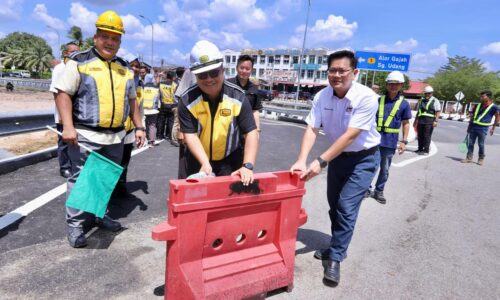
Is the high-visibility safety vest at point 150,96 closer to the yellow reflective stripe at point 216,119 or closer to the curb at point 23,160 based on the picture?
the curb at point 23,160

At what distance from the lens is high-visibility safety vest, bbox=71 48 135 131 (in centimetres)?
320

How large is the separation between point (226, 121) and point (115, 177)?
1.32 metres

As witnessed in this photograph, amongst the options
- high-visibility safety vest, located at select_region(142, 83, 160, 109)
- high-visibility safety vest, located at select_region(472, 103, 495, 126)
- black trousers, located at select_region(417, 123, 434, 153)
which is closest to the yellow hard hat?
high-visibility safety vest, located at select_region(142, 83, 160, 109)

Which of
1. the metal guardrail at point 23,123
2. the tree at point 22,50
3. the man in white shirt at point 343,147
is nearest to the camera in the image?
the man in white shirt at point 343,147

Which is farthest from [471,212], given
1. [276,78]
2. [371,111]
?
[276,78]

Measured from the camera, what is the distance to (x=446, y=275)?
10.7 feet

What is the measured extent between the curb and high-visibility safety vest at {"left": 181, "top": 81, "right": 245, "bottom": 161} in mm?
4023

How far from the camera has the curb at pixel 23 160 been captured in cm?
516

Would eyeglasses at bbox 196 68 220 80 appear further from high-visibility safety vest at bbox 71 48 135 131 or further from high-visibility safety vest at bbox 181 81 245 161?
high-visibility safety vest at bbox 71 48 135 131

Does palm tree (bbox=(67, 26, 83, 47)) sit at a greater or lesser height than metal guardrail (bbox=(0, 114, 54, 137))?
greater

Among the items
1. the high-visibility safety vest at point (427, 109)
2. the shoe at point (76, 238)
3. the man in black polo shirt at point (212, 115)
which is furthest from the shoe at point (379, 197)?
the high-visibility safety vest at point (427, 109)

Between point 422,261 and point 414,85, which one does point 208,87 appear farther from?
point 414,85

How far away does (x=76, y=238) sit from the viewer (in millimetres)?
3240

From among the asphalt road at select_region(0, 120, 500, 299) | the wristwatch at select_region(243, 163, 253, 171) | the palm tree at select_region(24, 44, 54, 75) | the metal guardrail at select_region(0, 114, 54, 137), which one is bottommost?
the asphalt road at select_region(0, 120, 500, 299)
